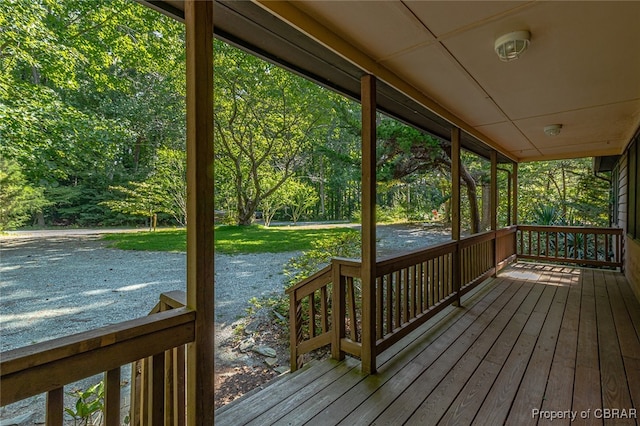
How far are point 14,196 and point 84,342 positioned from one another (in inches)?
364

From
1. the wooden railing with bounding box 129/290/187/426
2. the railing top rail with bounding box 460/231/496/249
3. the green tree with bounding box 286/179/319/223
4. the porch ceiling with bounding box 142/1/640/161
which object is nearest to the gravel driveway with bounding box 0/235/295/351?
the wooden railing with bounding box 129/290/187/426

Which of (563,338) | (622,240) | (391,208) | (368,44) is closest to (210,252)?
(368,44)

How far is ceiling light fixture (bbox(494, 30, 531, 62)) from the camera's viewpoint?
166cm

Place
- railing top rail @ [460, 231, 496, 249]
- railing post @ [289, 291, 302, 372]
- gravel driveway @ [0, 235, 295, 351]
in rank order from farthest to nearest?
gravel driveway @ [0, 235, 295, 351] → railing top rail @ [460, 231, 496, 249] → railing post @ [289, 291, 302, 372]

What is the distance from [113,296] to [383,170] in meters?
6.12

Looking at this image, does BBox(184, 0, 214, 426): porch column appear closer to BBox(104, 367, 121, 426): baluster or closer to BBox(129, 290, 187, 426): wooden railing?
BBox(129, 290, 187, 426): wooden railing

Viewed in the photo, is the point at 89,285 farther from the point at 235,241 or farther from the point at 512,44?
the point at 512,44

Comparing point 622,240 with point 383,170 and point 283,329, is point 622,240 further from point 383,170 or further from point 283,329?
point 283,329

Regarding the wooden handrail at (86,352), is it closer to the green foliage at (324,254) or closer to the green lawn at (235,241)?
the green foliage at (324,254)

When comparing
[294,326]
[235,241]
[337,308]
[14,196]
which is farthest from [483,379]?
[14,196]

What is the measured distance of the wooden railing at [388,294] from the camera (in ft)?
7.80

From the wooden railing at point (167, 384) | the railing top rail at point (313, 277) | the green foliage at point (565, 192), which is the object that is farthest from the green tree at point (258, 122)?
the wooden railing at point (167, 384)

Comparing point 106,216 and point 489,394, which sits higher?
point 106,216

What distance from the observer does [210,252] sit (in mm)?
1211
